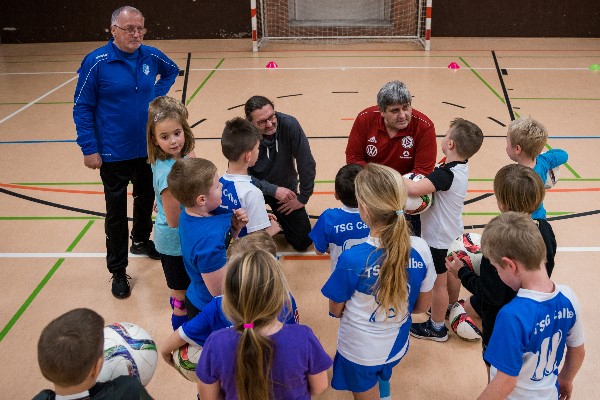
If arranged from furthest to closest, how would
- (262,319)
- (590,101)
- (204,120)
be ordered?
1. (590,101)
2. (204,120)
3. (262,319)

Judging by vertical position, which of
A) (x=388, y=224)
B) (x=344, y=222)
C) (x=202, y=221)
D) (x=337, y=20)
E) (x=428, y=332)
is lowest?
(x=428, y=332)

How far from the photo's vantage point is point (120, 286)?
425 cm

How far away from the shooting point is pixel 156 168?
3553 millimetres

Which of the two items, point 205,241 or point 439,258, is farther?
point 439,258

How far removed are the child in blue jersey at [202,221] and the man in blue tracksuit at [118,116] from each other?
1444 mm

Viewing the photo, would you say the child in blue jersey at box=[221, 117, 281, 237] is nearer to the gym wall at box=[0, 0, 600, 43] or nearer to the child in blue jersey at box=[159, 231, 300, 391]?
the child in blue jersey at box=[159, 231, 300, 391]

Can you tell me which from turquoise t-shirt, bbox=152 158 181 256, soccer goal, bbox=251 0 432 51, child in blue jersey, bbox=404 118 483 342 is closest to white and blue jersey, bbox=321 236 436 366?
child in blue jersey, bbox=404 118 483 342

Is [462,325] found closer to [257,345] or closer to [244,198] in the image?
[244,198]

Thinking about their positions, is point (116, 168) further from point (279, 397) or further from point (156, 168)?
point (279, 397)

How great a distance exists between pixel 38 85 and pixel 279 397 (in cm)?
944

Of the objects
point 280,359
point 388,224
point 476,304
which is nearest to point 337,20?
point 476,304

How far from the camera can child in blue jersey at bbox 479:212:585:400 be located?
2168 millimetres

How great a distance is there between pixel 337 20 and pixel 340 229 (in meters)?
10.9

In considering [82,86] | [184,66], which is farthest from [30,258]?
[184,66]
